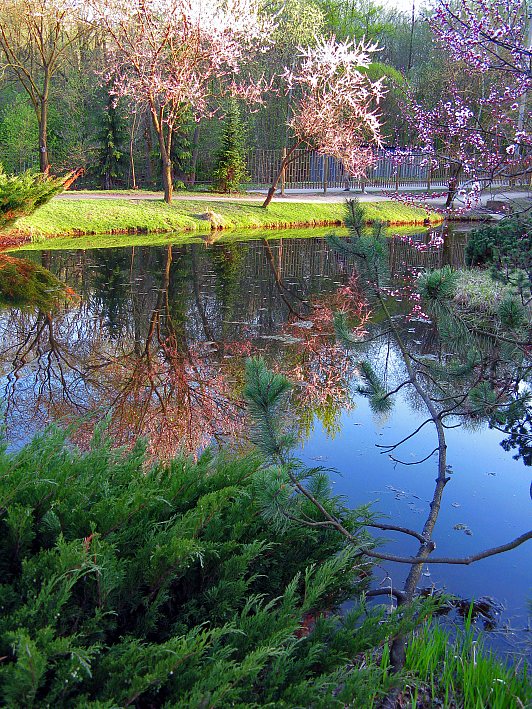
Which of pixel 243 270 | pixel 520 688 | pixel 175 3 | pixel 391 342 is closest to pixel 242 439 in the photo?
pixel 520 688

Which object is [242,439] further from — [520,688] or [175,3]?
[175,3]

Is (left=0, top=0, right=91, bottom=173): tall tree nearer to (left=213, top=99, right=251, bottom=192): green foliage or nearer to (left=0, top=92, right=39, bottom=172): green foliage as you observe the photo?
(left=0, top=92, right=39, bottom=172): green foliage

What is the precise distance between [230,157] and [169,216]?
25.3 feet

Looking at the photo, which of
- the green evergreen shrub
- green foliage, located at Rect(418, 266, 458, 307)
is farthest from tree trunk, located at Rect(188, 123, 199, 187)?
the green evergreen shrub

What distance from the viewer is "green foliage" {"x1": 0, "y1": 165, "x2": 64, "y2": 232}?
38.8ft

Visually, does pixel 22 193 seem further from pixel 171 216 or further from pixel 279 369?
pixel 279 369

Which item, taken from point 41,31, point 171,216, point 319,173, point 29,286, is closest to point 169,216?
point 171,216

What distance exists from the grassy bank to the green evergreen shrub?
1397cm

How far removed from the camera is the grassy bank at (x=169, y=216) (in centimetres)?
1694

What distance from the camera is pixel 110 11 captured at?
18109 millimetres

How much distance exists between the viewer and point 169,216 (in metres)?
18.9

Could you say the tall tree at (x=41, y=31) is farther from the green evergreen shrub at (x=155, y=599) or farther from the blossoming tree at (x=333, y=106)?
the green evergreen shrub at (x=155, y=599)

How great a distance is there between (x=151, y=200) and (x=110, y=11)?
5217mm

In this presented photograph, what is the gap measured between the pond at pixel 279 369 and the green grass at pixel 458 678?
548 mm
